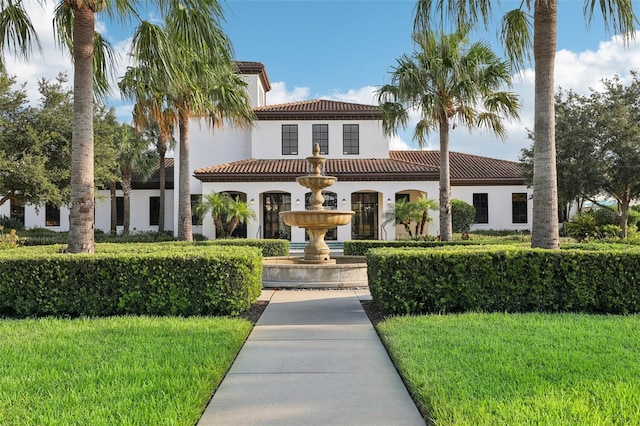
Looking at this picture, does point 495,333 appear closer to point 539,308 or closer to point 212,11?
point 539,308

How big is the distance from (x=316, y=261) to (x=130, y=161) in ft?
65.9

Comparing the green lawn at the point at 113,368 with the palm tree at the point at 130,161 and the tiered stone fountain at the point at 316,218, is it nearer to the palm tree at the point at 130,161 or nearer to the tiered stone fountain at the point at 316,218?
the tiered stone fountain at the point at 316,218

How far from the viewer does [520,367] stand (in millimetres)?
4438

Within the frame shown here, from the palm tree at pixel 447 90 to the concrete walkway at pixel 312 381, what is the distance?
10.8 metres

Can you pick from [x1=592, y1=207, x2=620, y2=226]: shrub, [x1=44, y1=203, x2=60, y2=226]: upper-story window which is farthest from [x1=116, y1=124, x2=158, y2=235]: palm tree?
[x1=592, y1=207, x2=620, y2=226]: shrub

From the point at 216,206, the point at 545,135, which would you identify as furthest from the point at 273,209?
the point at 545,135

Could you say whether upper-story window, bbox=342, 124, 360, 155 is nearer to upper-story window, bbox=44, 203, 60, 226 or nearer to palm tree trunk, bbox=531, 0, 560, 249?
upper-story window, bbox=44, 203, 60, 226

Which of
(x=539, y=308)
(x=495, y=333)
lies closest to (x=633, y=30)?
(x=539, y=308)

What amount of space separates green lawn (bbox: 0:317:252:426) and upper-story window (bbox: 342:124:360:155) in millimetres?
21738

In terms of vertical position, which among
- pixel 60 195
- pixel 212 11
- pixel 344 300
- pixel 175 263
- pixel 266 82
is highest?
pixel 266 82

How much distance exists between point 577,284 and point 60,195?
66.0ft

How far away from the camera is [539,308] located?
7.36 m

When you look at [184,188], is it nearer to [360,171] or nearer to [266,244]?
[266,244]

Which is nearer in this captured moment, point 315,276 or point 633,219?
point 315,276
